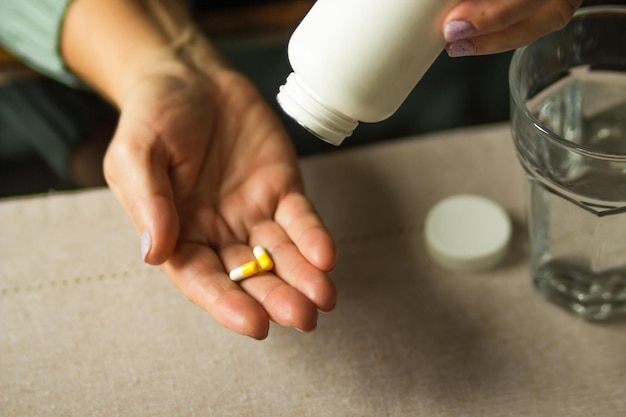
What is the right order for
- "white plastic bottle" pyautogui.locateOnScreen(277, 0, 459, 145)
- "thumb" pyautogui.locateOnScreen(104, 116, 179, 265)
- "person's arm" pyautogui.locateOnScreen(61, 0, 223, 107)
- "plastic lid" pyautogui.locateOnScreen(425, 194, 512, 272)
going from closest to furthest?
"white plastic bottle" pyautogui.locateOnScreen(277, 0, 459, 145)
"thumb" pyautogui.locateOnScreen(104, 116, 179, 265)
"plastic lid" pyautogui.locateOnScreen(425, 194, 512, 272)
"person's arm" pyautogui.locateOnScreen(61, 0, 223, 107)

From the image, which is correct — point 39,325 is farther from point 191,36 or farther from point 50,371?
point 191,36

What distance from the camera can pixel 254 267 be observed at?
60cm

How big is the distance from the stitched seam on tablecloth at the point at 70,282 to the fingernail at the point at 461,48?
1.31ft

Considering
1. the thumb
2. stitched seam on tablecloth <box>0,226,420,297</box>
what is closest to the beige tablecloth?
stitched seam on tablecloth <box>0,226,420,297</box>

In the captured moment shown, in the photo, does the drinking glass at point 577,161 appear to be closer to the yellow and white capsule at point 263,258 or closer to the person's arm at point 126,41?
the yellow and white capsule at point 263,258

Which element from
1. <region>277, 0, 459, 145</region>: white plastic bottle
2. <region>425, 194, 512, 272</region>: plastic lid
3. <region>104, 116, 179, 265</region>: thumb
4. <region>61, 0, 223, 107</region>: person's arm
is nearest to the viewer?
<region>277, 0, 459, 145</region>: white plastic bottle

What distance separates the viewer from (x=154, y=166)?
0.64 metres

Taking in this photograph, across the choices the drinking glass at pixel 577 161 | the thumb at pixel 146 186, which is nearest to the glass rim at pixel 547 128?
the drinking glass at pixel 577 161

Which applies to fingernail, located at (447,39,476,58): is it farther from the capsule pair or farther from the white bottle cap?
the capsule pair

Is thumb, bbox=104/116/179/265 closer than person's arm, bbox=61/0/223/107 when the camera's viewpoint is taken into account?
Yes

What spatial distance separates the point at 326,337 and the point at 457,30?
0.32 metres

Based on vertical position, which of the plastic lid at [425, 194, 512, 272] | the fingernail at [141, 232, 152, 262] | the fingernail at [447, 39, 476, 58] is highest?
the fingernail at [447, 39, 476, 58]

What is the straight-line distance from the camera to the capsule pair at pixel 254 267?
1.96 feet

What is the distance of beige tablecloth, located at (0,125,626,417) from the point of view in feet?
1.97
